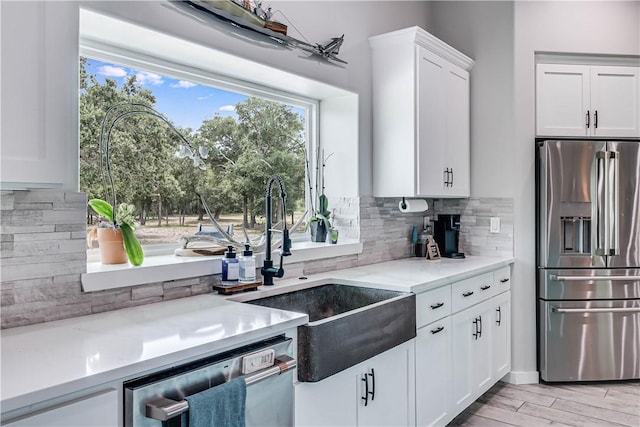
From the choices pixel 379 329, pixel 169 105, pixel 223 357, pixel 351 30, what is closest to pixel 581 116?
pixel 351 30

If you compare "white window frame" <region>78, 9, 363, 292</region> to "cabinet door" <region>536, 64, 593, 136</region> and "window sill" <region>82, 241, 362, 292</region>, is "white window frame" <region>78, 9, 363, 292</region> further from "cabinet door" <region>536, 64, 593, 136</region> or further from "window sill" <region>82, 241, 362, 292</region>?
"cabinet door" <region>536, 64, 593, 136</region>

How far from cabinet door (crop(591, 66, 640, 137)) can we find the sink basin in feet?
7.71

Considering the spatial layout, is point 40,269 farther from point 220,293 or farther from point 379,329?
point 379,329

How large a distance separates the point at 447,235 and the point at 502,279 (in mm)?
502

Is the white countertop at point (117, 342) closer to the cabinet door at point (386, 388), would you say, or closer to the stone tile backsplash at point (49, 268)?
the stone tile backsplash at point (49, 268)

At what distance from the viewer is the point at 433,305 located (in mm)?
2504

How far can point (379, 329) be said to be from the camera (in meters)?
2.05

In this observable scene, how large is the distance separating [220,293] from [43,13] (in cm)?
123

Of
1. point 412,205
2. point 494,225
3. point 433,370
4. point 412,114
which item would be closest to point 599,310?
point 494,225

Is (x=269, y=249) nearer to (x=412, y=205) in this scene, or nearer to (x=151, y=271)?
(x=151, y=271)

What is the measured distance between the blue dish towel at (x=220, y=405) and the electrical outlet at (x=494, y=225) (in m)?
2.75

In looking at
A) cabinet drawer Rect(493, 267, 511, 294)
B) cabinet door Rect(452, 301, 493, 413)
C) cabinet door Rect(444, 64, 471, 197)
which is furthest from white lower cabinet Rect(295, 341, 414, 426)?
cabinet door Rect(444, 64, 471, 197)

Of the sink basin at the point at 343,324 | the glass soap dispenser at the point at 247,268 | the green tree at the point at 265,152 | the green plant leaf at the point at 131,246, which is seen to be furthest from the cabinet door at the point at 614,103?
the green plant leaf at the point at 131,246

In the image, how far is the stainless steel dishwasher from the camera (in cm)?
119
